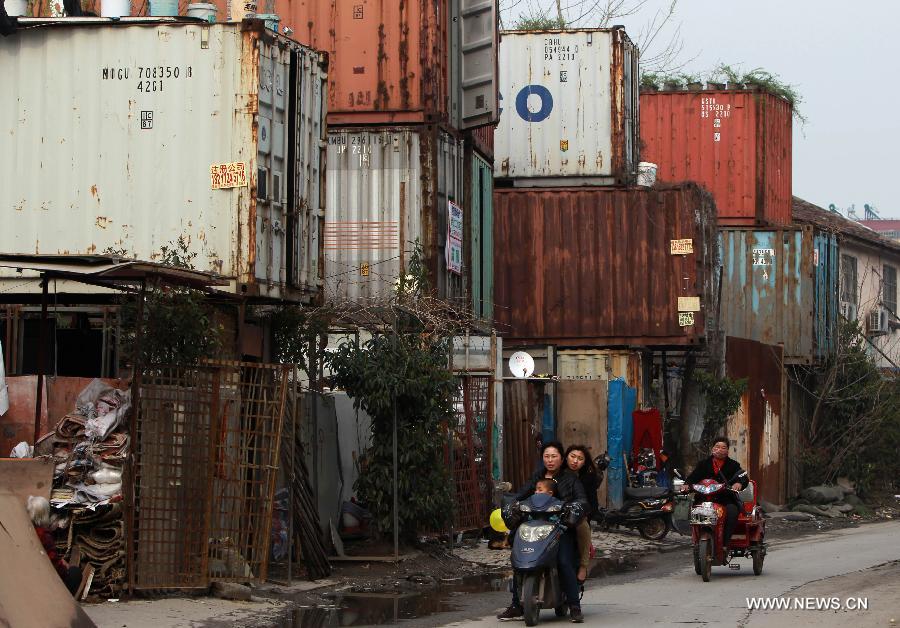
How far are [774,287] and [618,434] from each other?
1027 centimetres

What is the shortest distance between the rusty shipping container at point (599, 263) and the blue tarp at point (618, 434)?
3.05 m

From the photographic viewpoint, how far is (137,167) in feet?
48.4

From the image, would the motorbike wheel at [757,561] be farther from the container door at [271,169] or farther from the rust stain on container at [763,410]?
the rust stain on container at [763,410]

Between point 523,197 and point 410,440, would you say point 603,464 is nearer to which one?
point 410,440

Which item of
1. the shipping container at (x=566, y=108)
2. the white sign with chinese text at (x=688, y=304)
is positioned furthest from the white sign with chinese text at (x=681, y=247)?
the shipping container at (x=566, y=108)

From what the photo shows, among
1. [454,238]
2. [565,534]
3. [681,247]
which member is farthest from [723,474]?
[681,247]

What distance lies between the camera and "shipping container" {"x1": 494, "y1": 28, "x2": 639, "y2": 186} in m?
25.9

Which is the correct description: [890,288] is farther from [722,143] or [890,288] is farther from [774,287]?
[774,287]

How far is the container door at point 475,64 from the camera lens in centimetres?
2027

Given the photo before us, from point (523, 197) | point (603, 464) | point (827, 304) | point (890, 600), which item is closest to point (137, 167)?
point (603, 464)

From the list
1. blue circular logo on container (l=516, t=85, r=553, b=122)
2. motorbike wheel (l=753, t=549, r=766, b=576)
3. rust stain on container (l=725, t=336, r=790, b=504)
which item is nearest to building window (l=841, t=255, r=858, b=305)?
rust stain on container (l=725, t=336, r=790, b=504)

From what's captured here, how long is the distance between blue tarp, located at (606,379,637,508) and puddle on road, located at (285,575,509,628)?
25.5ft

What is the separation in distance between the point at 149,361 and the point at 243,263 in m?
2.16

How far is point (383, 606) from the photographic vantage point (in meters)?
12.4
